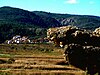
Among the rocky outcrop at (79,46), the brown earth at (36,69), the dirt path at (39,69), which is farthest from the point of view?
the dirt path at (39,69)

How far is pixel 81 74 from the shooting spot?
56062 millimetres

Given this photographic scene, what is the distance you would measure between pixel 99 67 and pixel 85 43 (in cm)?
313

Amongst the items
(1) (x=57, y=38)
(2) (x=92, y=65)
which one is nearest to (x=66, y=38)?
(1) (x=57, y=38)

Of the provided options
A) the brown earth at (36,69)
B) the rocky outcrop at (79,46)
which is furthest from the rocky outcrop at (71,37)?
the brown earth at (36,69)

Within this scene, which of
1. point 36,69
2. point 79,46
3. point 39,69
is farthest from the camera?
point 39,69

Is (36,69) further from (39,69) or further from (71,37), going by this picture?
(71,37)

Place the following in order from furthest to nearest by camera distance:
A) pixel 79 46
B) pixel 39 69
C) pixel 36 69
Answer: pixel 39 69 → pixel 36 69 → pixel 79 46

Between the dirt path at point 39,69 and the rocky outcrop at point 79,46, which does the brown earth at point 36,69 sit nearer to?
the dirt path at point 39,69

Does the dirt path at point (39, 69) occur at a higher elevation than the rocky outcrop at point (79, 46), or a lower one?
lower

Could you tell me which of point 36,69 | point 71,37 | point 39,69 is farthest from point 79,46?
point 39,69

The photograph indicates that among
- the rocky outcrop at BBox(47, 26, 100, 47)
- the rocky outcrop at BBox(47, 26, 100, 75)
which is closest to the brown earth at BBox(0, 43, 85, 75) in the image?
the rocky outcrop at BBox(47, 26, 100, 75)

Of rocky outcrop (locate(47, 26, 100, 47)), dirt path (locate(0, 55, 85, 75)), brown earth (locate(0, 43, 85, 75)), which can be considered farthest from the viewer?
dirt path (locate(0, 55, 85, 75))

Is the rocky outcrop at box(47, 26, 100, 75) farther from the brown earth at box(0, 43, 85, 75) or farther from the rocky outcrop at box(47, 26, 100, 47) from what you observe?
the brown earth at box(0, 43, 85, 75)

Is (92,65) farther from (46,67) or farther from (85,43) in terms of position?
(46,67)
